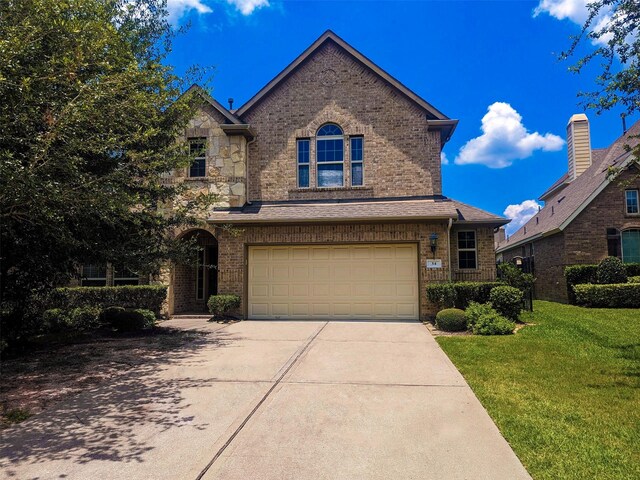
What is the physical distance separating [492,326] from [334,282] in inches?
209

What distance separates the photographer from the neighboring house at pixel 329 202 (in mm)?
13680

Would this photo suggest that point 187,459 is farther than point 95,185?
No

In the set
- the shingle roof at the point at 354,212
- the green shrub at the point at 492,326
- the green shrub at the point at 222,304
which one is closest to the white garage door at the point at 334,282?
the green shrub at the point at 222,304

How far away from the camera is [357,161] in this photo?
15.1 m

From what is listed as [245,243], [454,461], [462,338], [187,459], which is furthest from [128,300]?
[454,461]

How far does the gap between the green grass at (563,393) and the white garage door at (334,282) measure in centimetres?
390

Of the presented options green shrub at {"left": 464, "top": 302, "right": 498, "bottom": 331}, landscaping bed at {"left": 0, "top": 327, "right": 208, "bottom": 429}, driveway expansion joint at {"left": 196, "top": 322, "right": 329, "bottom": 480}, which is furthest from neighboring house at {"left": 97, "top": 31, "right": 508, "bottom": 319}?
driveway expansion joint at {"left": 196, "top": 322, "right": 329, "bottom": 480}

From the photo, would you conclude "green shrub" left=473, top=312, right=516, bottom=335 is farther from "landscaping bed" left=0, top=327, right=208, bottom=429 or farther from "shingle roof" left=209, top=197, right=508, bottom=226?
"landscaping bed" left=0, top=327, right=208, bottom=429

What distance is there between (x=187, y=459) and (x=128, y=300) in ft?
38.4

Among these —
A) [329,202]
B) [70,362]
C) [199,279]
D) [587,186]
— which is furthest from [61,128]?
[587,186]

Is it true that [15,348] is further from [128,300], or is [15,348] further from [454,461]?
[454,461]

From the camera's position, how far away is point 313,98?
50.9ft

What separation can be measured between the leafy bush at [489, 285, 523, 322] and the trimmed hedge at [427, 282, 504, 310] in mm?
641

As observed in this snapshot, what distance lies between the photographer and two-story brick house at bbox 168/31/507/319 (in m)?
13.7
